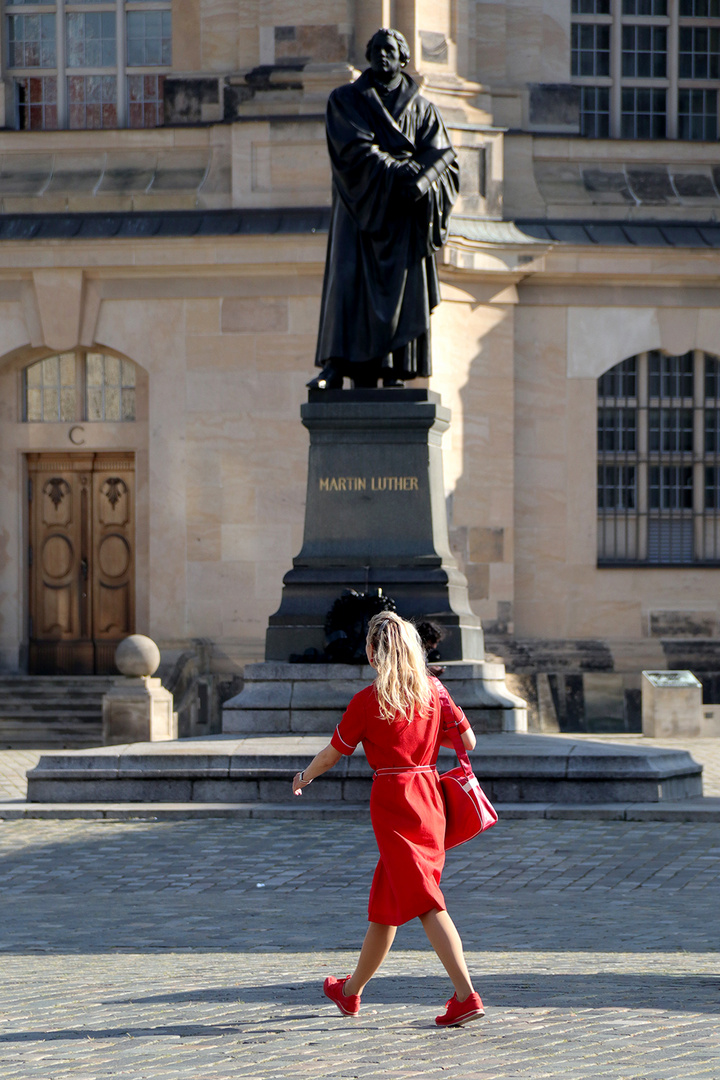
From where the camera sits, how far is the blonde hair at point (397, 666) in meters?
5.72

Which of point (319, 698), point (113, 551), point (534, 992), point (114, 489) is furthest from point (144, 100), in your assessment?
point (534, 992)

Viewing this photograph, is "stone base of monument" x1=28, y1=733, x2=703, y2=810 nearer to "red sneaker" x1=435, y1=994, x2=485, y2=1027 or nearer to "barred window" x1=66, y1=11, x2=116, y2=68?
"red sneaker" x1=435, y1=994, x2=485, y2=1027

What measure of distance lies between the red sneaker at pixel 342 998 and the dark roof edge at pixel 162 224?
1544 cm

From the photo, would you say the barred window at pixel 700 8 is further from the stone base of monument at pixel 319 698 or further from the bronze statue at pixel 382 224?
the stone base of monument at pixel 319 698

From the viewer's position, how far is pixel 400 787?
19.1 ft

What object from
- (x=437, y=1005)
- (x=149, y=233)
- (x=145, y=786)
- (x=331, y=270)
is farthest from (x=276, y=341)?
(x=437, y=1005)

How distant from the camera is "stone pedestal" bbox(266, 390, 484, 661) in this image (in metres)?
13.3

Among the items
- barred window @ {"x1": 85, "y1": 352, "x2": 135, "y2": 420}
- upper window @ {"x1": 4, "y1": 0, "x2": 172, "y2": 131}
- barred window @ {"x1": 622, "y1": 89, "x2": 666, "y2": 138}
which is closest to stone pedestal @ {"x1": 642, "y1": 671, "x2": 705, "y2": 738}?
barred window @ {"x1": 85, "y1": 352, "x2": 135, "y2": 420}

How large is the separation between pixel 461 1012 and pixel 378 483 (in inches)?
326

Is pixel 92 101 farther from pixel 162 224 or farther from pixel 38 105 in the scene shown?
pixel 162 224

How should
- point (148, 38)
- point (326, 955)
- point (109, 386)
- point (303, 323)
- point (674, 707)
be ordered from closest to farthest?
point (326, 955)
point (674, 707)
point (303, 323)
point (109, 386)
point (148, 38)

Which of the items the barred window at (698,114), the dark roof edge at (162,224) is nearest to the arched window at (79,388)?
the dark roof edge at (162,224)

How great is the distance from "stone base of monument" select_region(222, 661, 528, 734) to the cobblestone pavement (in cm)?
183

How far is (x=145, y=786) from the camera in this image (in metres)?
11.8
